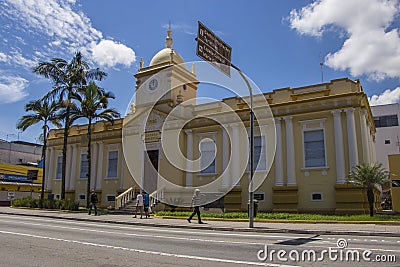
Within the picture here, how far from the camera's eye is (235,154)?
25094 mm

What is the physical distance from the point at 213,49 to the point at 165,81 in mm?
19036

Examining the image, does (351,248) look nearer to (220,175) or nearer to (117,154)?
(220,175)

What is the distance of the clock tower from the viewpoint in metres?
30.0

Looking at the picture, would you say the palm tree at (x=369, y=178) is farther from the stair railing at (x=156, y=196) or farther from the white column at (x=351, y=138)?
the stair railing at (x=156, y=196)

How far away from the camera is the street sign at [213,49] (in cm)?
1115

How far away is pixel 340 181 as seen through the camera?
70.0 ft

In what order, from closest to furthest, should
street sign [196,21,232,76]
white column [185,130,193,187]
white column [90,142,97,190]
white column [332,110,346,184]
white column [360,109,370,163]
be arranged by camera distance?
1. street sign [196,21,232,76]
2. white column [360,109,370,163]
3. white column [332,110,346,184]
4. white column [185,130,193,187]
5. white column [90,142,97,190]

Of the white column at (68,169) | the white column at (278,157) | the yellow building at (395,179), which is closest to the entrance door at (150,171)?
the white column at (68,169)

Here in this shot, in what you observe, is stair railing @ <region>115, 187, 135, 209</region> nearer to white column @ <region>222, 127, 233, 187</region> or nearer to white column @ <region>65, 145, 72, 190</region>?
white column @ <region>222, 127, 233, 187</region>

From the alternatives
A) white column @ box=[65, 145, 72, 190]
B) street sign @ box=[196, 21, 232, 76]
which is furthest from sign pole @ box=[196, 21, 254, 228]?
white column @ box=[65, 145, 72, 190]

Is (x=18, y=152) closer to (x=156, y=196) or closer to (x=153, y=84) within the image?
(x=153, y=84)

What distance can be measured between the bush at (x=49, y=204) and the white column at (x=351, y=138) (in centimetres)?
1912

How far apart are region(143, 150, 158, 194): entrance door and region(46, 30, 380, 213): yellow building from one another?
0.26 ft

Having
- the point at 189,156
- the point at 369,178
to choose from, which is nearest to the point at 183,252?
the point at 369,178
